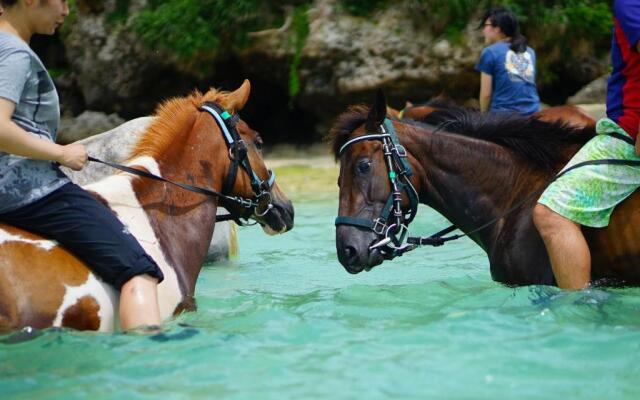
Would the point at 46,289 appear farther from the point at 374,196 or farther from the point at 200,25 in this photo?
the point at 200,25

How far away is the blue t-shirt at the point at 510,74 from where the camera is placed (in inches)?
355

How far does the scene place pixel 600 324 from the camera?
15.0 feet

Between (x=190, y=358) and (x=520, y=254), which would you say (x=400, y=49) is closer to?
(x=520, y=254)

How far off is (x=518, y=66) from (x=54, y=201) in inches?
232

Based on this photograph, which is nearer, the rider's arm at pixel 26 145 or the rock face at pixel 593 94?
the rider's arm at pixel 26 145

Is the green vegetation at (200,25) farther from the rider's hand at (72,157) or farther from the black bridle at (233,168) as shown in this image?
the rider's hand at (72,157)

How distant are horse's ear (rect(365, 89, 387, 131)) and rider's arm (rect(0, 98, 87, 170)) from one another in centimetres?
177

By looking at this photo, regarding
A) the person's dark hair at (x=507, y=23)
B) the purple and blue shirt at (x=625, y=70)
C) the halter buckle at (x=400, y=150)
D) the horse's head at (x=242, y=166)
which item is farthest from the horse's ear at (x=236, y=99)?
the person's dark hair at (x=507, y=23)

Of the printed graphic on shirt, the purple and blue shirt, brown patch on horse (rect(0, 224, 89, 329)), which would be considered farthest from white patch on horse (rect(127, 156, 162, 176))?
the printed graphic on shirt

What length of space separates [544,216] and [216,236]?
3711mm

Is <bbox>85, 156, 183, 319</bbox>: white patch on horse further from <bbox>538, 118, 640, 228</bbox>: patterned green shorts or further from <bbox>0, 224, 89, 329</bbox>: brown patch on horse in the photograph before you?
<bbox>538, 118, 640, 228</bbox>: patterned green shorts

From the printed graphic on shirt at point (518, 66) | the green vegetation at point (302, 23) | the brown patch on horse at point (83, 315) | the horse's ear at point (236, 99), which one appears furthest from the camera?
the green vegetation at point (302, 23)

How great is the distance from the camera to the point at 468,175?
5.26m

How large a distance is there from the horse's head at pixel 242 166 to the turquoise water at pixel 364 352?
0.61 metres
